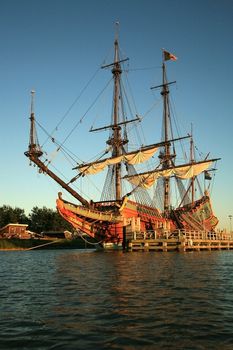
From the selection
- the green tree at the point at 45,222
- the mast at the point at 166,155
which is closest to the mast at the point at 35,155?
the mast at the point at 166,155

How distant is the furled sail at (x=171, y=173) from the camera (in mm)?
59375

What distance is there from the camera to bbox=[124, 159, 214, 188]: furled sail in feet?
195

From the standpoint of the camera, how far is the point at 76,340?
8383 mm

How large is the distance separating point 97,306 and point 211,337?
167 inches

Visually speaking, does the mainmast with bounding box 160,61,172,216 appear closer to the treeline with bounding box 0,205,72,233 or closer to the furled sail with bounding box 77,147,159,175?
the furled sail with bounding box 77,147,159,175

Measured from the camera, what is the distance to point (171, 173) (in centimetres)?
6134

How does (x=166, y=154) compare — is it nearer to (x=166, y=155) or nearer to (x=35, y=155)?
(x=166, y=155)

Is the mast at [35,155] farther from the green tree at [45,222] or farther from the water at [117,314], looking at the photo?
the green tree at [45,222]

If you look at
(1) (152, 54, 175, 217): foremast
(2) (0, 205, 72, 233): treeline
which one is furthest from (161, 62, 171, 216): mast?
(2) (0, 205, 72, 233): treeline

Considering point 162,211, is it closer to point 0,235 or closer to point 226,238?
point 226,238

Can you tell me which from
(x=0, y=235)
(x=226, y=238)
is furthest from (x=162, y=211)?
(x=0, y=235)

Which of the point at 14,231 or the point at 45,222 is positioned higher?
the point at 45,222

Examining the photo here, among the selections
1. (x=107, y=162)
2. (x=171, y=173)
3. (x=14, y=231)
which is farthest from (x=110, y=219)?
(x=14, y=231)

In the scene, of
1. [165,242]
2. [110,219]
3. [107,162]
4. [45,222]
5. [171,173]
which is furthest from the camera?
[45,222]
